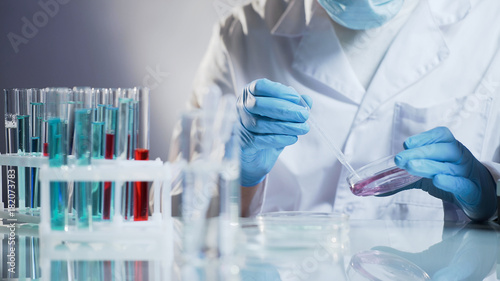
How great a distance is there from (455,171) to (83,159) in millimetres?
1025

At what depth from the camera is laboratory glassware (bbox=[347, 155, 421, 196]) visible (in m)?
1.39

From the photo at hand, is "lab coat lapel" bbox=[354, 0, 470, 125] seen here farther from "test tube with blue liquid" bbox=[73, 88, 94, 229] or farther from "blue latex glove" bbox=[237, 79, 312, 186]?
"test tube with blue liquid" bbox=[73, 88, 94, 229]

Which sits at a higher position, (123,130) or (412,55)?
(412,55)

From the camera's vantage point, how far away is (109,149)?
3.32 ft

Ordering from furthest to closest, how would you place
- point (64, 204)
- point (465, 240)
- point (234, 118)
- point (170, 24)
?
point (170, 24) → point (465, 240) → point (64, 204) → point (234, 118)

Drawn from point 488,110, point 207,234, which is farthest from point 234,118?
point 488,110

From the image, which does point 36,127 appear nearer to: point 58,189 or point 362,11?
point 58,189

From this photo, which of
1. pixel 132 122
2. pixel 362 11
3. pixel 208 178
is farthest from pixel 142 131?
pixel 362 11

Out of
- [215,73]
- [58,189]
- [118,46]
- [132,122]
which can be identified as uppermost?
[118,46]

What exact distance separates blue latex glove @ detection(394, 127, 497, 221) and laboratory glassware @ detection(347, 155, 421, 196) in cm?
7

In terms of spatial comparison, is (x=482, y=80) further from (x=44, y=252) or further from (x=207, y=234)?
(x=44, y=252)

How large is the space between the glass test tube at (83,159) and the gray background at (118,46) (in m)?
1.98

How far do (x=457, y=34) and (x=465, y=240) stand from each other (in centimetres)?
107

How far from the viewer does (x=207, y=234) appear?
86 cm
